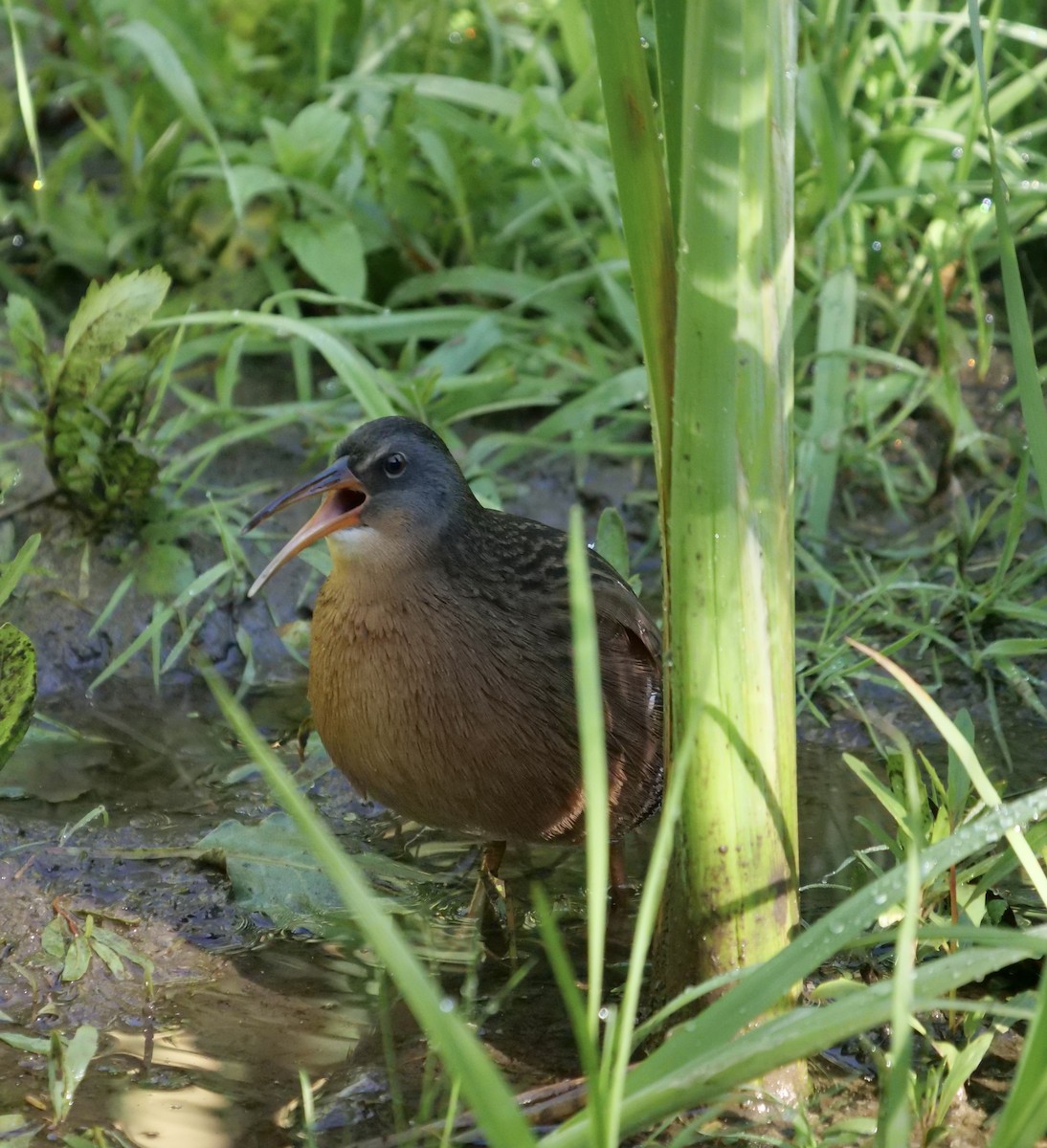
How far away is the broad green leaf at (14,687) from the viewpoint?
2.65 metres

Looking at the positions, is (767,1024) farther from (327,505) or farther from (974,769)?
(327,505)

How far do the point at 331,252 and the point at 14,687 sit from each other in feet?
6.54

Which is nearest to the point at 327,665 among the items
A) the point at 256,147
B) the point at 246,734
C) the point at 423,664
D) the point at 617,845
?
the point at 423,664

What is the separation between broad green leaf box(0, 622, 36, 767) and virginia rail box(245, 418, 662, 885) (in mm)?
395

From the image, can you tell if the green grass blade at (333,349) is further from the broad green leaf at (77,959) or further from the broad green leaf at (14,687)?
the broad green leaf at (77,959)

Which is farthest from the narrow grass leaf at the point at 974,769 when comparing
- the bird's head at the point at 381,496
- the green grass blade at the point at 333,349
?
the green grass blade at the point at 333,349

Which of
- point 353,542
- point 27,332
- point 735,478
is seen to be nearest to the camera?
point 735,478

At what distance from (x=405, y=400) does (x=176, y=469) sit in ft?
1.95

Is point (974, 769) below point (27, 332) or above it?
below

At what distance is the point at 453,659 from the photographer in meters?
2.79

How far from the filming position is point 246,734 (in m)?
1.49

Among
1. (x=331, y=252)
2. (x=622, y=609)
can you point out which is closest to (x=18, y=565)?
(x=622, y=609)

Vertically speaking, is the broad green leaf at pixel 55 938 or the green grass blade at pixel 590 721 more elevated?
the green grass blade at pixel 590 721

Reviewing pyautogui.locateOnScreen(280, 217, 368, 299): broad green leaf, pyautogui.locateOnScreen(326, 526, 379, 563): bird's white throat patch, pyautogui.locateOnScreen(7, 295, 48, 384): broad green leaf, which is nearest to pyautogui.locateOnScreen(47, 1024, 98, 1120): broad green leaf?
pyautogui.locateOnScreen(326, 526, 379, 563): bird's white throat patch
